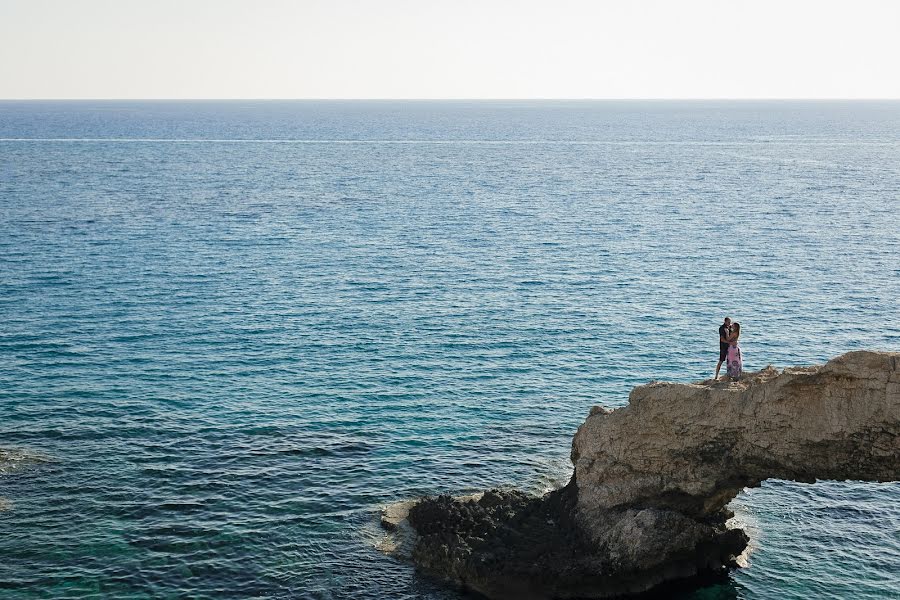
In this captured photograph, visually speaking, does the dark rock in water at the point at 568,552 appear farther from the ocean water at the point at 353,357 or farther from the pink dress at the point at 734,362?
the pink dress at the point at 734,362

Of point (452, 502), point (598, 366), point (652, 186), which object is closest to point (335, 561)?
point (452, 502)

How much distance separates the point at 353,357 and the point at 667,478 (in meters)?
30.9

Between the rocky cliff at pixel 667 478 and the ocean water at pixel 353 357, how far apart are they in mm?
1858

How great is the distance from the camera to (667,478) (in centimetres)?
3903

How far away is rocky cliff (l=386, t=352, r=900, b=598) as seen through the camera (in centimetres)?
3412

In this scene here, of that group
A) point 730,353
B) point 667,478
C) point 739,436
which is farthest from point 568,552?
point 730,353

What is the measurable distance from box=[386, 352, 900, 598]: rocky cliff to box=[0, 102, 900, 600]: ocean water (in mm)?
1858

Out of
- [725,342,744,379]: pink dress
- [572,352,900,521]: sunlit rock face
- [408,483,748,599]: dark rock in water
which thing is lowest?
[408,483,748,599]: dark rock in water

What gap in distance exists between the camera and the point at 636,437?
1544 inches

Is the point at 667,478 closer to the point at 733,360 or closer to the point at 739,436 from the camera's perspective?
the point at 739,436

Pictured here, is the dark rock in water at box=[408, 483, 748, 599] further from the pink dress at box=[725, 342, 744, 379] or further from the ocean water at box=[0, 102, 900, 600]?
the pink dress at box=[725, 342, 744, 379]

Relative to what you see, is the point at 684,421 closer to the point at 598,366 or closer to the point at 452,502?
the point at 452,502

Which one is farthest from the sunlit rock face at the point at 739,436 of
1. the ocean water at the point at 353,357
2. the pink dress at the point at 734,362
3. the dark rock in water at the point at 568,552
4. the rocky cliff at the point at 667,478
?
the ocean water at the point at 353,357

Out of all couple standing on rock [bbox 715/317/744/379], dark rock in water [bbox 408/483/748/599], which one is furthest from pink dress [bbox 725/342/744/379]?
dark rock in water [bbox 408/483/748/599]
